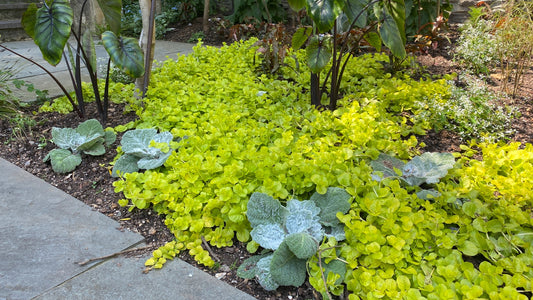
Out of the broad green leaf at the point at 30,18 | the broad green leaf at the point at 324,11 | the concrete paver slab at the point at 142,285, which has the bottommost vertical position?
the concrete paver slab at the point at 142,285

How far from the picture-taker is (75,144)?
98.7 inches

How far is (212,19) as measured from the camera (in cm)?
713

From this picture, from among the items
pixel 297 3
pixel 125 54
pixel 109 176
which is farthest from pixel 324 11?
pixel 109 176

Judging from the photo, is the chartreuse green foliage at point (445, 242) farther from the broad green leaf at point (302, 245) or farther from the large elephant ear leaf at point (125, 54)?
the large elephant ear leaf at point (125, 54)

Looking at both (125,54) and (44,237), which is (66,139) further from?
(44,237)

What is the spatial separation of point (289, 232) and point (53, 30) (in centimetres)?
196

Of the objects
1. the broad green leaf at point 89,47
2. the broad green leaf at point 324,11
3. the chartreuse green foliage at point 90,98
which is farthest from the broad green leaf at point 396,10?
the broad green leaf at point 89,47

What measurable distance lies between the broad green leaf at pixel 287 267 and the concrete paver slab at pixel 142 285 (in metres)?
0.14

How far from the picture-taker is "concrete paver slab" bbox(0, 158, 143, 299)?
1536 mm

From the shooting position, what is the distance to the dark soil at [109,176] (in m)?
1.66

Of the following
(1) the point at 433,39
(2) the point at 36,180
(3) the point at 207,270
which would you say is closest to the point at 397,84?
(1) the point at 433,39

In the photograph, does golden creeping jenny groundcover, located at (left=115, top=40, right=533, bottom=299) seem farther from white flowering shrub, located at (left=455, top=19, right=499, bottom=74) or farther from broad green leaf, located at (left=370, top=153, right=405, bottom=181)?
white flowering shrub, located at (left=455, top=19, right=499, bottom=74)

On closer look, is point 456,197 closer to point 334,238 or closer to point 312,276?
point 334,238

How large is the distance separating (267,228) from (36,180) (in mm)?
1566
